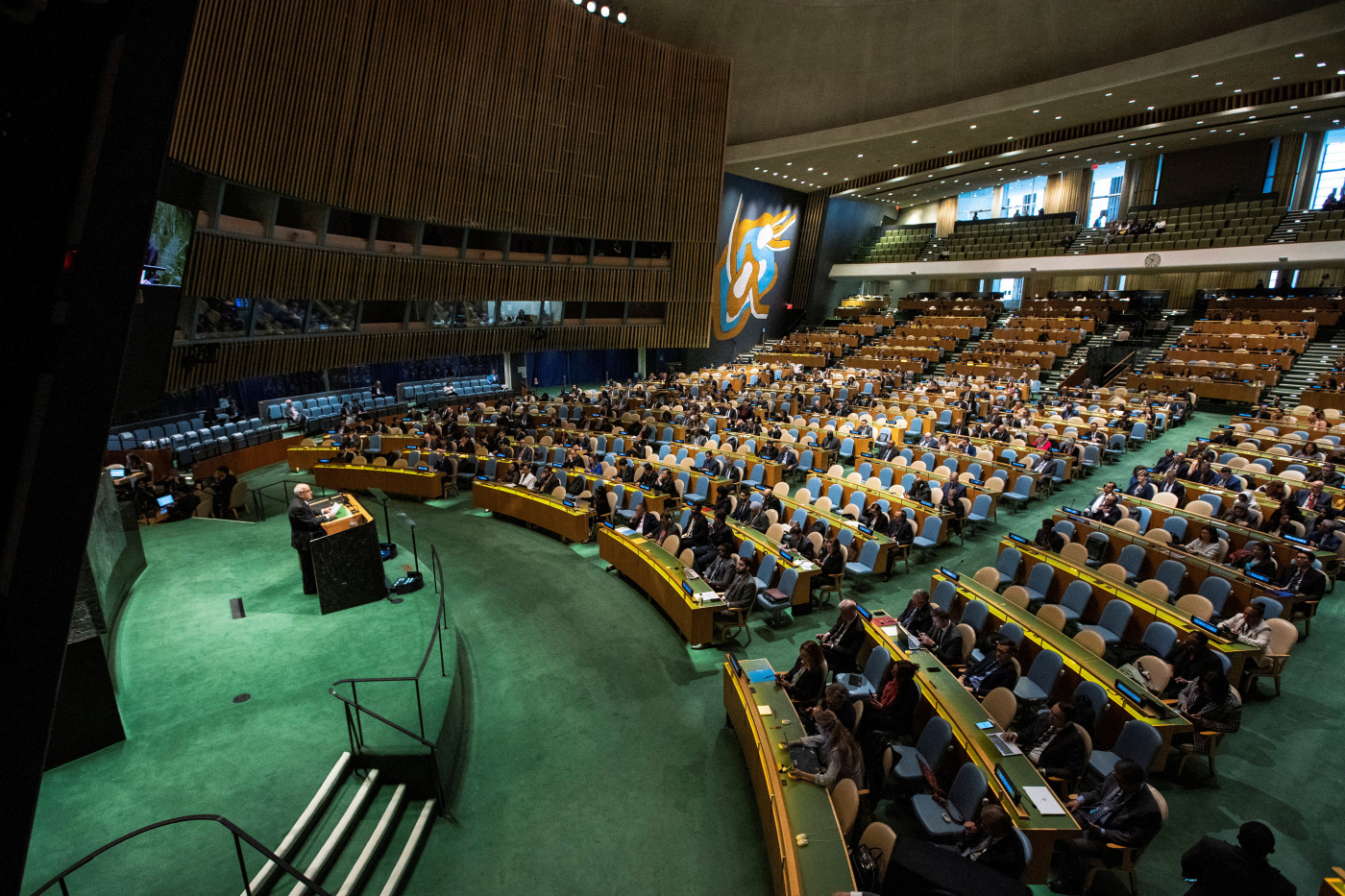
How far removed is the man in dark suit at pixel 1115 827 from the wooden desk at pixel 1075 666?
88cm

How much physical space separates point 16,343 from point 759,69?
23.9 metres

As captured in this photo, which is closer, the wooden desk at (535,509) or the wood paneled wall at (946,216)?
the wooden desk at (535,509)

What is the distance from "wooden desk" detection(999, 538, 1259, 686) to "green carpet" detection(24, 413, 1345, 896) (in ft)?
2.08

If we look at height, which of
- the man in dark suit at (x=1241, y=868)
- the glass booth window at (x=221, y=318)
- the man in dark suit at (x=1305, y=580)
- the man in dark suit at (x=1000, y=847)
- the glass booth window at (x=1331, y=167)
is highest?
the glass booth window at (x=1331, y=167)

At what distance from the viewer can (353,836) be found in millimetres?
4750

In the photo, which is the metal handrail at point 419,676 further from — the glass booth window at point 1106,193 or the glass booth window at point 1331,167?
the glass booth window at point 1106,193

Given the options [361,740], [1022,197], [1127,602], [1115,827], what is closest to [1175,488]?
[1127,602]

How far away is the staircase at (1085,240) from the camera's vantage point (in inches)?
1009

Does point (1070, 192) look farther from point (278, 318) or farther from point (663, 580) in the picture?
point (278, 318)

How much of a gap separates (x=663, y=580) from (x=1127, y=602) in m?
4.93

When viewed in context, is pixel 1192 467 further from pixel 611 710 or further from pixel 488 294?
pixel 488 294

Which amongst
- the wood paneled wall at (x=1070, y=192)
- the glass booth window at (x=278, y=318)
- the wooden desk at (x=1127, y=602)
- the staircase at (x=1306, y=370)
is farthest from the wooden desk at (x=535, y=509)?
the wood paneled wall at (x=1070, y=192)

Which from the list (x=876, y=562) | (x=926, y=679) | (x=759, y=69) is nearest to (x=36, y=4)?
(x=926, y=679)

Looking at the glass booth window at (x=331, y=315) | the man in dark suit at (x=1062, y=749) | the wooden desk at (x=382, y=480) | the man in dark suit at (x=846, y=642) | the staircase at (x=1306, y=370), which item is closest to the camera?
the man in dark suit at (x=1062, y=749)
